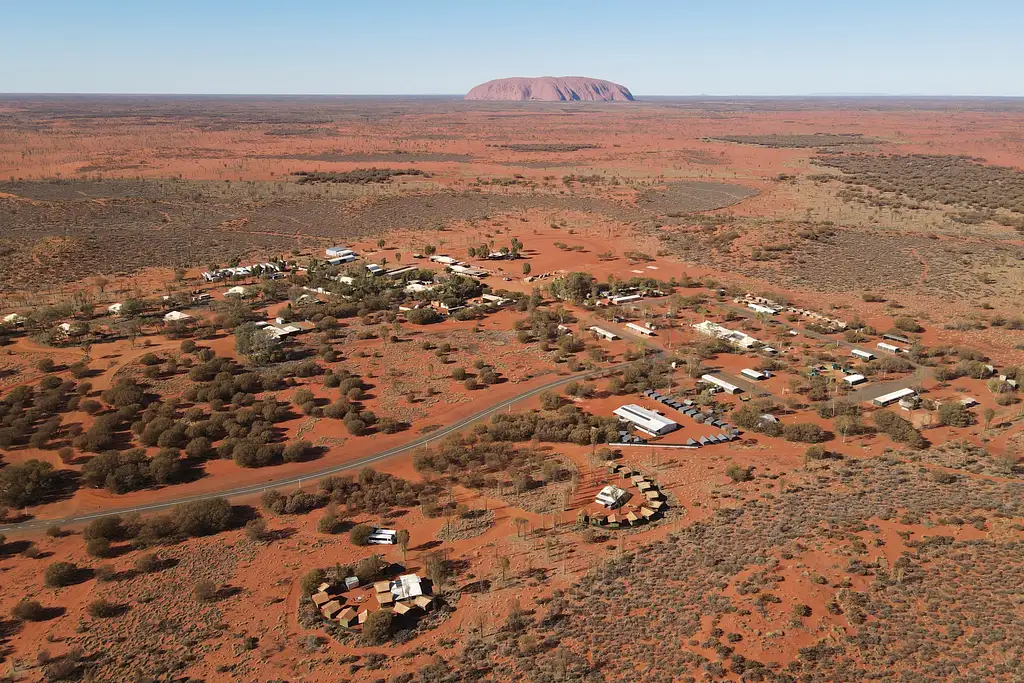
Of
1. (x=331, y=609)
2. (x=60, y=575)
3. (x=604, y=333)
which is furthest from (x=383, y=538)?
(x=604, y=333)

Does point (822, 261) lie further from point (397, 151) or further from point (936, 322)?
point (397, 151)

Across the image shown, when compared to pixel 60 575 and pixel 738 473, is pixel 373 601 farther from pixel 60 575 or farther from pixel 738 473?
pixel 738 473

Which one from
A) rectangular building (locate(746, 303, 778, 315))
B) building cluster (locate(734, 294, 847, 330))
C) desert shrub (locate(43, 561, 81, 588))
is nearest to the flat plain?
desert shrub (locate(43, 561, 81, 588))

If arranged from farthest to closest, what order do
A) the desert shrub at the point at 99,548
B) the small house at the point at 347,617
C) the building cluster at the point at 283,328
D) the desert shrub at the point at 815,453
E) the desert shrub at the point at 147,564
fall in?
Answer: the building cluster at the point at 283,328 → the desert shrub at the point at 815,453 → the desert shrub at the point at 99,548 → the desert shrub at the point at 147,564 → the small house at the point at 347,617

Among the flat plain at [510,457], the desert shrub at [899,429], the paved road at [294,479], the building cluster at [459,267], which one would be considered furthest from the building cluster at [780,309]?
the building cluster at [459,267]

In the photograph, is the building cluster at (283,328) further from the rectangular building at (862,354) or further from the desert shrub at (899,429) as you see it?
the rectangular building at (862,354)
